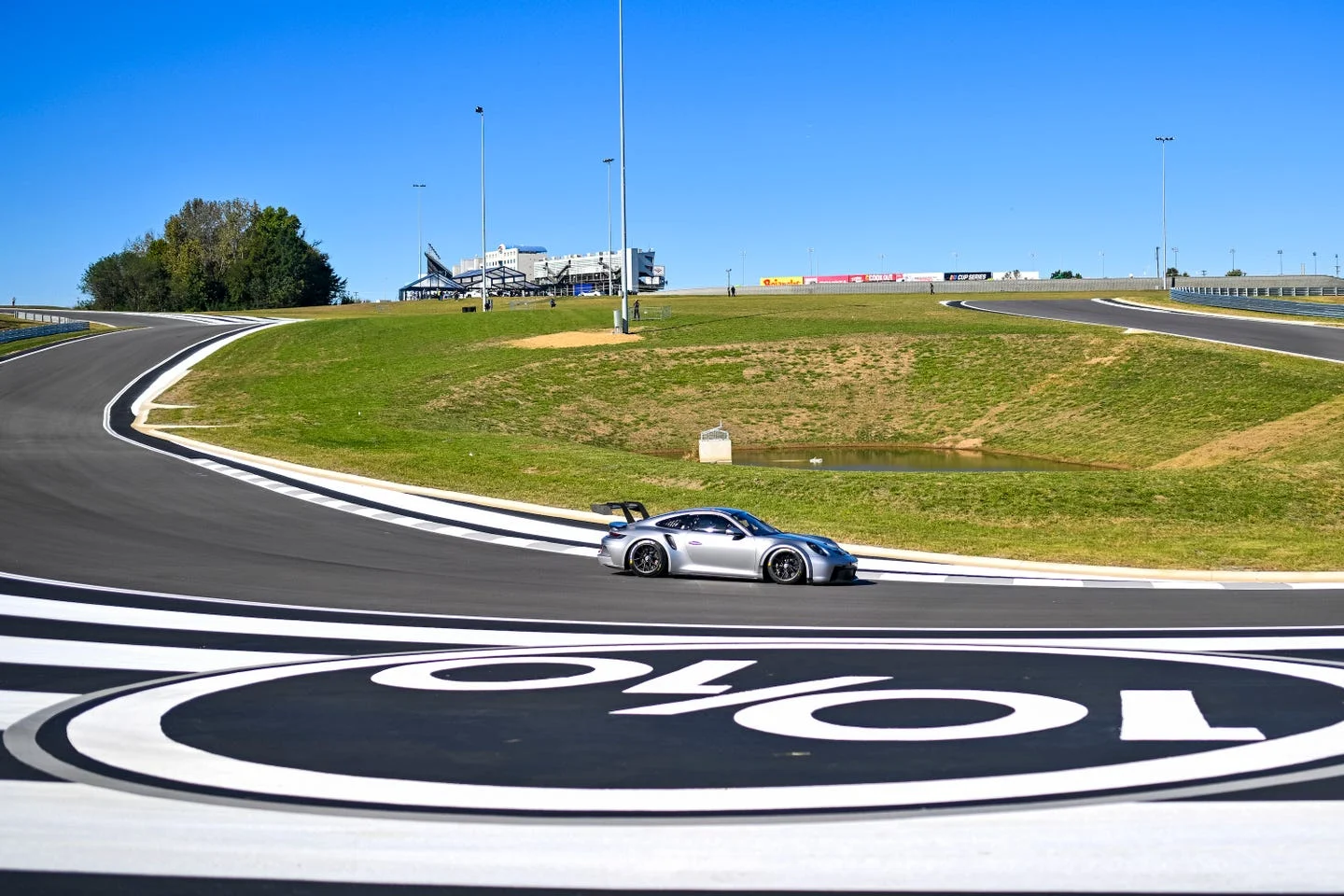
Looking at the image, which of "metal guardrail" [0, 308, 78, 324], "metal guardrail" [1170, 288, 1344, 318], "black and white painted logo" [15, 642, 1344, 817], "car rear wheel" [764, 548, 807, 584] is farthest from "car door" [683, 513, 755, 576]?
"metal guardrail" [0, 308, 78, 324]

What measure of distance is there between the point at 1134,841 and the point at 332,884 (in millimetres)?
4698

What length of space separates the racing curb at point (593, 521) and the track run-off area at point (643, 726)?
28cm

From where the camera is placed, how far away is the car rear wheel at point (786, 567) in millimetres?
20156

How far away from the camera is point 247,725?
426 inches

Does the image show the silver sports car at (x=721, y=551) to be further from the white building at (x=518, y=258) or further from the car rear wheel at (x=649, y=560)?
the white building at (x=518, y=258)

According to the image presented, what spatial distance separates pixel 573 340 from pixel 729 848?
56403 mm

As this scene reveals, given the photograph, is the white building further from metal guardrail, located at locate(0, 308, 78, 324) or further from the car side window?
the car side window

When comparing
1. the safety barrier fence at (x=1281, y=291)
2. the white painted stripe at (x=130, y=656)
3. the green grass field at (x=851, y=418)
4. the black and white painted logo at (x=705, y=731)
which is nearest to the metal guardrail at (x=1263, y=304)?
the safety barrier fence at (x=1281, y=291)

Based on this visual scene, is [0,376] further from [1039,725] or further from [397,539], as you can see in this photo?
[1039,725]

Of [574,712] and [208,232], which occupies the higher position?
[208,232]

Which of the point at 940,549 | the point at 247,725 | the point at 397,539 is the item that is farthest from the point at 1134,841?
the point at 397,539

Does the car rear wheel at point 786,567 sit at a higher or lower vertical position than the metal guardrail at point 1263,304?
lower

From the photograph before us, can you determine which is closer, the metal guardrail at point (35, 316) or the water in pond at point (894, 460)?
the water in pond at point (894, 460)

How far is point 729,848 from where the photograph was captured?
7473mm
